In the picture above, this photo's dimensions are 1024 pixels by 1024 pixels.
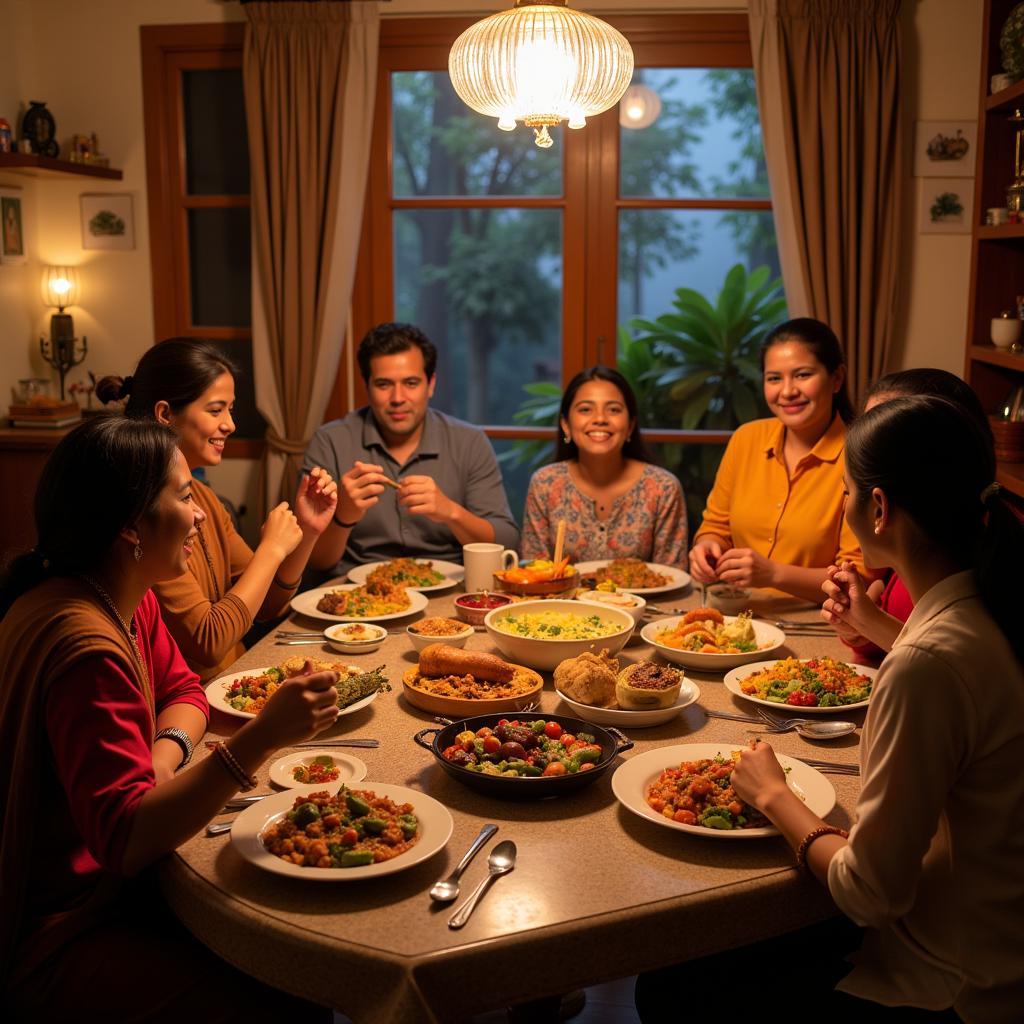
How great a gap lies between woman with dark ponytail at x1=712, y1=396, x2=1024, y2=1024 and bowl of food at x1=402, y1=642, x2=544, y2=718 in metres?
0.52

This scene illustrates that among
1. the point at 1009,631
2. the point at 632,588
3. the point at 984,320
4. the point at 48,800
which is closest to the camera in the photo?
the point at 1009,631

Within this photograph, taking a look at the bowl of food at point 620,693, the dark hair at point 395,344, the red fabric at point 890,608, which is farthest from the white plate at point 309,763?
the dark hair at point 395,344

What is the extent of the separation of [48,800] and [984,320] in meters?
3.20

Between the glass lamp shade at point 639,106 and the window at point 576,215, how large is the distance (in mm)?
23

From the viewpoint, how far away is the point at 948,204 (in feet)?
13.4

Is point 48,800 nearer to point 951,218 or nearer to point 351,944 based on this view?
point 351,944

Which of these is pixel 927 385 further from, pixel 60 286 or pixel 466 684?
pixel 60 286

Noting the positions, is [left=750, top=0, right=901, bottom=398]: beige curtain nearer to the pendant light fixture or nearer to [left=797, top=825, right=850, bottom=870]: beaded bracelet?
the pendant light fixture

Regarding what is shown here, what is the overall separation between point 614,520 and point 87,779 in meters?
2.07

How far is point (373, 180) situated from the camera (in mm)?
4371

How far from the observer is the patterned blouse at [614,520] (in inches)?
128

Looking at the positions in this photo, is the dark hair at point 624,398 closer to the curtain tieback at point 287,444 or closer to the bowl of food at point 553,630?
the bowl of food at point 553,630

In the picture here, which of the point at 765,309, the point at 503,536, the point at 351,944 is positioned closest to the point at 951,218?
the point at 765,309

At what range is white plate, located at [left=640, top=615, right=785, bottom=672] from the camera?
7.13ft
